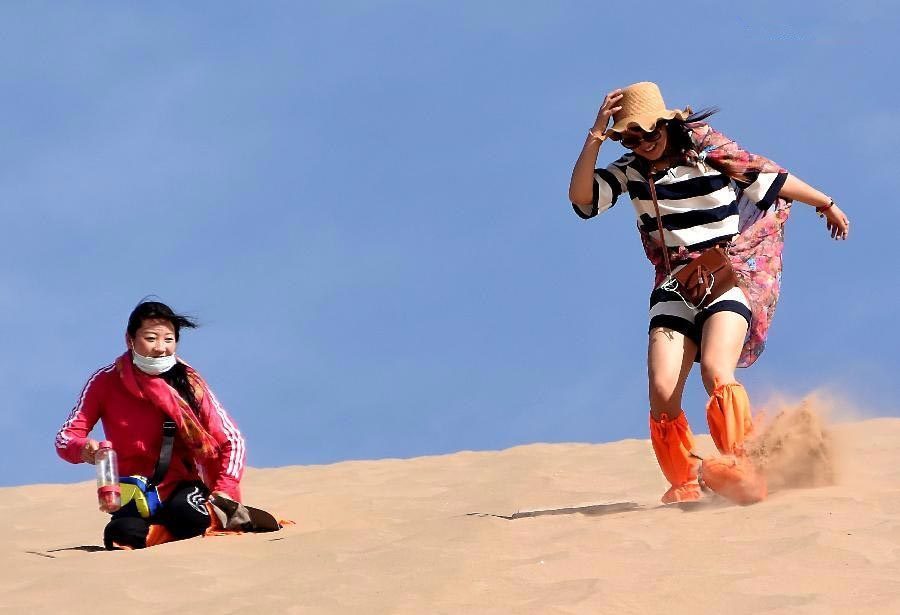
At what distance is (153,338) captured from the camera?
6.82 meters

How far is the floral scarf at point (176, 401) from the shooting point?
6.82 m

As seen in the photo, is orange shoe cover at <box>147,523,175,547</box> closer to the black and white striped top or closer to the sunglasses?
the black and white striped top

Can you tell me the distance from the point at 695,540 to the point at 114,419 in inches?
116

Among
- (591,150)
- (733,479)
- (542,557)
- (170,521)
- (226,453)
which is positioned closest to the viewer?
(542,557)

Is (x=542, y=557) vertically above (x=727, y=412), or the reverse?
(x=727, y=412)

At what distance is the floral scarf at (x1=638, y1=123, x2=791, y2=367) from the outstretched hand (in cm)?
22

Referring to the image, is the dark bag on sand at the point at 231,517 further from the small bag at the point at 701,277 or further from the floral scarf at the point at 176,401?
the small bag at the point at 701,277

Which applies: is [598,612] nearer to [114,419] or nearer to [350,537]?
[350,537]

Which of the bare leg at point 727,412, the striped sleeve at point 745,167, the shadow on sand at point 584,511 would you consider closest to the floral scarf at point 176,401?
the shadow on sand at point 584,511

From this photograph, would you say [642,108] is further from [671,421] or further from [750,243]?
[671,421]

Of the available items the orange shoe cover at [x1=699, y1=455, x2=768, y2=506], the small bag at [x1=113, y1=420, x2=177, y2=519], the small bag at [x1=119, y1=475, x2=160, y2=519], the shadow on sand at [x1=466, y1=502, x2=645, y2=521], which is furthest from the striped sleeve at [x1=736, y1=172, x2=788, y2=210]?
the small bag at [x1=119, y1=475, x2=160, y2=519]

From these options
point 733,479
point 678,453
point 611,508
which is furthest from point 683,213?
point 611,508

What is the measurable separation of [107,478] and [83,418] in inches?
15.1

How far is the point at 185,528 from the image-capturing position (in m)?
6.80
